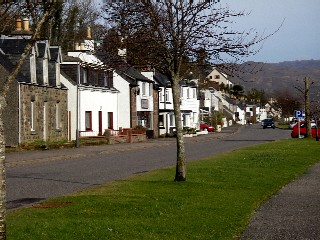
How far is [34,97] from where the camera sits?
147 ft

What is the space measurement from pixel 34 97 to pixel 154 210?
32375 mm

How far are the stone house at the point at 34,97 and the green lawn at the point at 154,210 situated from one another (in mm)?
21977

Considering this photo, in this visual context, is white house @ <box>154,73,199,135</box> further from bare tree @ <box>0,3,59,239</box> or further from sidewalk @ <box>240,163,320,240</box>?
bare tree @ <box>0,3,59,239</box>

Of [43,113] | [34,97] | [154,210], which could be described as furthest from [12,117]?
[154,210]

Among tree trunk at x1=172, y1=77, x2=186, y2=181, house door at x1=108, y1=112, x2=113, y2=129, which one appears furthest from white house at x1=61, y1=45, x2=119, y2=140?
tree trunk at x1=172, y1=77, x2=186, y2=181

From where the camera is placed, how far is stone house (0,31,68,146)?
42.2 m

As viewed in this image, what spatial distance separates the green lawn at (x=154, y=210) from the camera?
1091 cm

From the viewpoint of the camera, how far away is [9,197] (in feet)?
57.0

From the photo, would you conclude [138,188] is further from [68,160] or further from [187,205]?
[68,160]

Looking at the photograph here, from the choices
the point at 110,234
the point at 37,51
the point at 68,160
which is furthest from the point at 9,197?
the point at 37,51

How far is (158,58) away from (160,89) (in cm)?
5732

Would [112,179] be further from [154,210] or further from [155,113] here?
[155,113]

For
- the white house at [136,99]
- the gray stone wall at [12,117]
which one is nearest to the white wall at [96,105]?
the white house at [136,99]

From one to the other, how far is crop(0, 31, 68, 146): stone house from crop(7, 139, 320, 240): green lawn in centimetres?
2198
